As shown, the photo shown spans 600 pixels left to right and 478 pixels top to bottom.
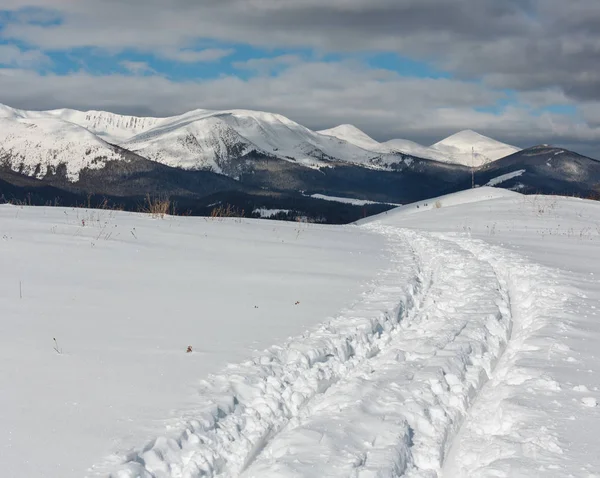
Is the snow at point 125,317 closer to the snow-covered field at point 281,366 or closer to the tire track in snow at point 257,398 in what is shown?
the snow-covered field at point 281,366

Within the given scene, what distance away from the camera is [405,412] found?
5688mm

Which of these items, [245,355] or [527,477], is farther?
[245,355]

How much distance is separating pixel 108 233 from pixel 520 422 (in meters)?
11.0

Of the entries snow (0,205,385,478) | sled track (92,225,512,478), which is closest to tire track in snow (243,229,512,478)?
sled track (92,225,512,478)

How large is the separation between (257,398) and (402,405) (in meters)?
1.51

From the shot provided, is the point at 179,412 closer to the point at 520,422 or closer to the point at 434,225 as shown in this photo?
the point at 520,422

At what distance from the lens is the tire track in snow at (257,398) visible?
459 centimetres

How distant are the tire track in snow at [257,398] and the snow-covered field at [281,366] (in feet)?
0.07

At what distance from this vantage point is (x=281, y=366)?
667 centimetres

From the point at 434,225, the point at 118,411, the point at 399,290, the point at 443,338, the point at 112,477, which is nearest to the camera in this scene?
the point at 112,477

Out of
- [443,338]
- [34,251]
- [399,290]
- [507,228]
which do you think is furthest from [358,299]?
[507,228]

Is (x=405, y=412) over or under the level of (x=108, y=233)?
under

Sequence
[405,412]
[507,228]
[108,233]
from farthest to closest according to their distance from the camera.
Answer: [507,228] < [108,233] < [405,412]

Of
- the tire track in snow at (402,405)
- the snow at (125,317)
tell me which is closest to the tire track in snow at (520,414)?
the tire track in snow at (402,405)
